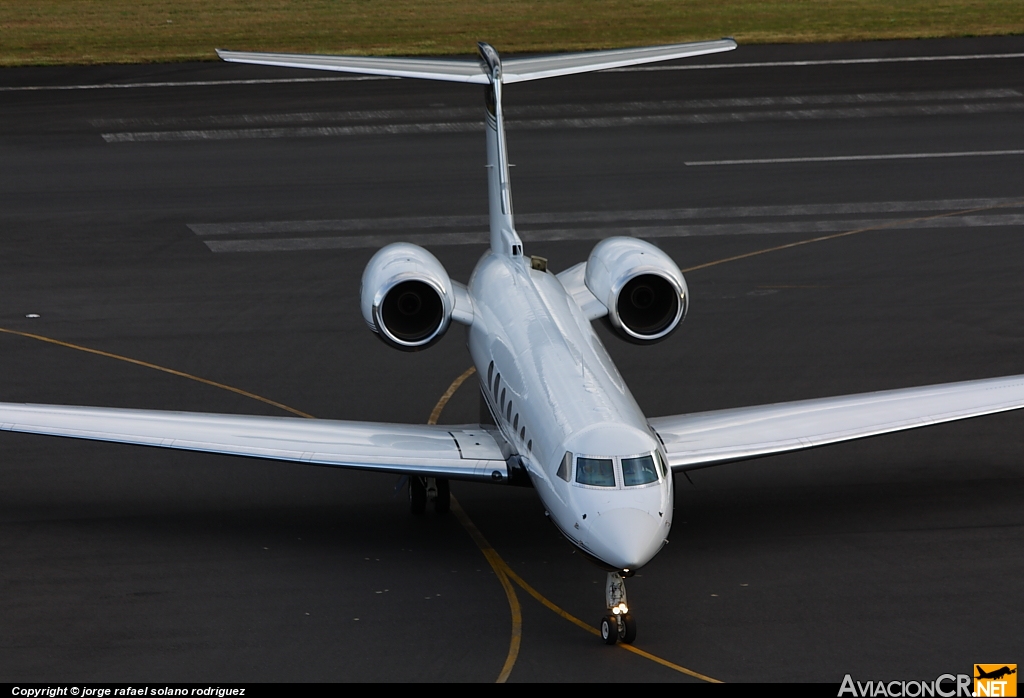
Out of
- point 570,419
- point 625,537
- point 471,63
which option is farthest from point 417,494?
point 471,63

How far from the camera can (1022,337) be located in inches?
989

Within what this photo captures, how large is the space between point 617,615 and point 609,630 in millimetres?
182

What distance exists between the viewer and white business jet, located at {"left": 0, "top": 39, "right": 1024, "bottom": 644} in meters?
15.9

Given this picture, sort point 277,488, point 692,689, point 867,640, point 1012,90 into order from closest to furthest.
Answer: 1. point 692,689
2. point 867,640
3. point 277,488
4. point 1012,90

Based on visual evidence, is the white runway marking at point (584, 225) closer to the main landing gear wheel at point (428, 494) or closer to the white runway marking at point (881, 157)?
the white runway marking at point (881, 157)

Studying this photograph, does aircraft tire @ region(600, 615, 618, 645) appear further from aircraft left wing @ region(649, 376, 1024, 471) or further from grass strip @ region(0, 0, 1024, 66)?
grass strip @ region(0, 0, 1024, 66)

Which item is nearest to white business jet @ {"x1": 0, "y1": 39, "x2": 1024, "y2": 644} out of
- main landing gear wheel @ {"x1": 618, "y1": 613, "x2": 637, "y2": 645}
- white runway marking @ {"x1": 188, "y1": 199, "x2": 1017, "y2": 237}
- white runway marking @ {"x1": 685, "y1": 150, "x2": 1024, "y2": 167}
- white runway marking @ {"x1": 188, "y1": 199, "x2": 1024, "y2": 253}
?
main landing gear wheel @ {"x1": 618, "y1": 613, "x2": 637, "y2": 645}

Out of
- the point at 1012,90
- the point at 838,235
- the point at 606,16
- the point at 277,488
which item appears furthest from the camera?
the point at 606,16

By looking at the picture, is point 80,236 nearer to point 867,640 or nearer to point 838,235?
point 838,235

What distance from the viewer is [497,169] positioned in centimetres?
2109

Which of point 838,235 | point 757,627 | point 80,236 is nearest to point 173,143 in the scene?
point 80,236

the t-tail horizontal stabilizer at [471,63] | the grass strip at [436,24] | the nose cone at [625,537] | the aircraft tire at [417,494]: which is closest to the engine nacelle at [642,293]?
the t-tail horizontal stabilizer at [471,63]

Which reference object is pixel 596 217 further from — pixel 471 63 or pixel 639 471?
pixel 639 471

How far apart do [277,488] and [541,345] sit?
14.9ft
